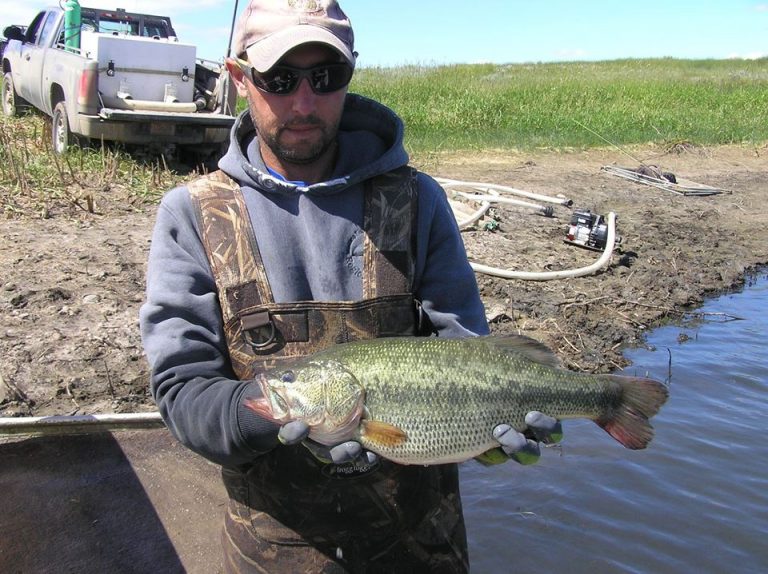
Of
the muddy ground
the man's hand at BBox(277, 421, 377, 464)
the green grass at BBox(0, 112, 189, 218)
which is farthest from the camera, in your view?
the green grass at BBox(0, 112, 189, 218)

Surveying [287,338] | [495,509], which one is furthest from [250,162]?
[495,509]

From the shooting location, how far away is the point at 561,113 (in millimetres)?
23375

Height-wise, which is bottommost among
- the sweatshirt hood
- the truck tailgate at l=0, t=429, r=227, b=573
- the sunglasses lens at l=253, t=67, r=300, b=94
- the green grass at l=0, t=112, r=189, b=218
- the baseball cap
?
the truck tailgate at l=0, t=429, r=227, b=573

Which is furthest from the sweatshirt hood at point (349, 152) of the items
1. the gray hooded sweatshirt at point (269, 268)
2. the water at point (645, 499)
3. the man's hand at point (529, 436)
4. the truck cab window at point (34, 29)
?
the truck cab window at point (34, 29)

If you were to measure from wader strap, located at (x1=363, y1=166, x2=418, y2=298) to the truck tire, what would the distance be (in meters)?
14.3

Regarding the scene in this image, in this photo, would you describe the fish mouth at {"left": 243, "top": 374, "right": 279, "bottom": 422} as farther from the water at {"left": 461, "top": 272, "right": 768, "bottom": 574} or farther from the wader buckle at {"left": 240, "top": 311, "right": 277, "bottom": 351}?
the water at {"left": 461, "top": 272, "right": 768, "bottom": 574}

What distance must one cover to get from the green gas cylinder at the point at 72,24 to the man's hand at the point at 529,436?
37.0ft

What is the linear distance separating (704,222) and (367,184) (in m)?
12.1

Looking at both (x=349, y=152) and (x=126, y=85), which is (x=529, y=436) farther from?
(x=126, y=85)

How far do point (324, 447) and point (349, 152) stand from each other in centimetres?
109

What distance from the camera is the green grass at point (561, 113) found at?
1970cm

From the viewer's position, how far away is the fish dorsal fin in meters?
2.79

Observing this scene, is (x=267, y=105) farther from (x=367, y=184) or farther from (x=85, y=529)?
(x=85, y=529)

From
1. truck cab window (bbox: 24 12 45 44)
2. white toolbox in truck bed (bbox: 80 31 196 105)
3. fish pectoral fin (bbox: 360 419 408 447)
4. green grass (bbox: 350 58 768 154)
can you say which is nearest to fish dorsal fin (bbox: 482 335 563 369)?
fish pectoral fin (bbox: 360 419 408 447)
